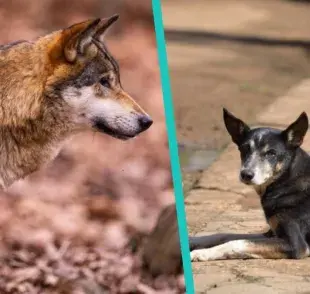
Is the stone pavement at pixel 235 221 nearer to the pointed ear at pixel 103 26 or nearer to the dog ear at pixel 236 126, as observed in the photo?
the dog ear at pixel 236 126

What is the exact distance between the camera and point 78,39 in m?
3.58

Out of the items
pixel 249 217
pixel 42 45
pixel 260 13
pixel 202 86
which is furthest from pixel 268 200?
pixel 260 13

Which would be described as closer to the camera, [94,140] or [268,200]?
[94,140]

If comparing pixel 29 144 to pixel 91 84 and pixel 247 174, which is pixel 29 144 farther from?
pixel 247 174

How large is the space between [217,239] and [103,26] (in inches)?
76.2

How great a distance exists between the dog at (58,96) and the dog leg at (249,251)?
4.93ft

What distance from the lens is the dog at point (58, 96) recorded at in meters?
3.58

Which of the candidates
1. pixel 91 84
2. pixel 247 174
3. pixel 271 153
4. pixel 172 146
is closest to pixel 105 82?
pixel 91 84

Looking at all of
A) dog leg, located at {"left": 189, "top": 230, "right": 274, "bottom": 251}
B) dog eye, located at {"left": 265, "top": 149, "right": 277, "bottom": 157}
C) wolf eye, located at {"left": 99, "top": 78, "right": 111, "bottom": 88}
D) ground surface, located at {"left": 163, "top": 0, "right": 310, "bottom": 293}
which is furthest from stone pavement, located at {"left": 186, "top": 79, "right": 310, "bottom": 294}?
wolf eye, located at {"left": 99, "top": 78, "right": 111, "bottom": 88}

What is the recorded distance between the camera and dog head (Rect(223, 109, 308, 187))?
505cm

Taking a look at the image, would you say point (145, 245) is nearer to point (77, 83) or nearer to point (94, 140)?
point (94, 140)

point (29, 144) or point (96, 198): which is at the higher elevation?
point (29, 144)

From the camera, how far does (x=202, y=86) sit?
8461 mm

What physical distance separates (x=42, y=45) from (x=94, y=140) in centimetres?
40
